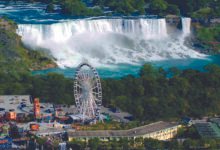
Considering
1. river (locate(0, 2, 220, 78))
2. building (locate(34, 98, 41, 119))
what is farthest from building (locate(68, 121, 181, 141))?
river (locate(0, 2, 220, 78))

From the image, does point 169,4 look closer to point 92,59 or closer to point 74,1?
point 74,1

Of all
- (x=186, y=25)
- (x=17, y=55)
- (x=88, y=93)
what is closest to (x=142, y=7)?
(x=186, y=25)

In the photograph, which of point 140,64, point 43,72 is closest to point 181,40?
point 140,64

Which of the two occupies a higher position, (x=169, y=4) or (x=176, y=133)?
(x=169, y=4)

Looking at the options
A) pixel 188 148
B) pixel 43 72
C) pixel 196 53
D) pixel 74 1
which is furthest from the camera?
pixel 74 1

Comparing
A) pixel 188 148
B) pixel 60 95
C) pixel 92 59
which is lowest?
pixel 188 148

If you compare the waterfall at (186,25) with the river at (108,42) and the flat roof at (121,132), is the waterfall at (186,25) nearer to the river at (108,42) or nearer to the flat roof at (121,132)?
the river at (108,42)

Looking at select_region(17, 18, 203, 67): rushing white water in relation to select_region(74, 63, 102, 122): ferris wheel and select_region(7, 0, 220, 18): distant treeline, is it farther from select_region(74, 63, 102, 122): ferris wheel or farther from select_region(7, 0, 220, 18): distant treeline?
select_region(74, 63, 102, 122): ferris wheel
